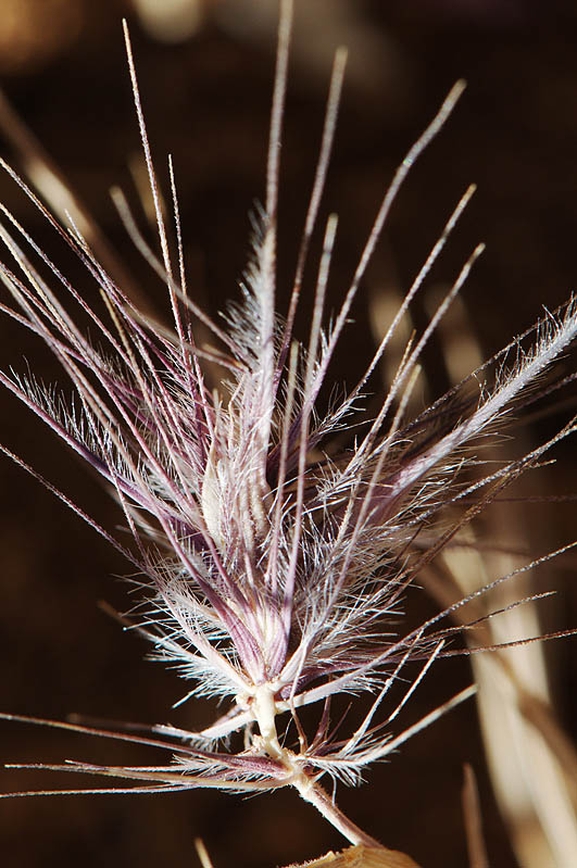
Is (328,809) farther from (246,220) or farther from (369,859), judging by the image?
(246,220)

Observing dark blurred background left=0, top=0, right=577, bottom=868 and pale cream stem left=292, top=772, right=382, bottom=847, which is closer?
pale cream stem left=292, top=772, right=382, bottom=847

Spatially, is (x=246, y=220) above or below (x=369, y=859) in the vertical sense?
above

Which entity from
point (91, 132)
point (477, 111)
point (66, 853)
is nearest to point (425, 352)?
point (477, 111)

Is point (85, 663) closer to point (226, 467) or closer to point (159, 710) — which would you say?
point (159, 710)

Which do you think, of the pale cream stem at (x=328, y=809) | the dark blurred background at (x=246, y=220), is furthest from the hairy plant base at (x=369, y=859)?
the dark blurred background at (x=246, y=220)

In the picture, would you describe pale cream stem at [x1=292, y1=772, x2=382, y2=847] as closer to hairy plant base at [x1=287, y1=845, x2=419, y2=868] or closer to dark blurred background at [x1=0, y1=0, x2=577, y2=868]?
hairy plant base at [x1=287, y1=845, x2=419, y2=868]

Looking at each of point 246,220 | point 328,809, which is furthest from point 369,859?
point 246,220

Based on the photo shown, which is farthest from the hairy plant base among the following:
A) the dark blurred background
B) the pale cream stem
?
the dark blurred background

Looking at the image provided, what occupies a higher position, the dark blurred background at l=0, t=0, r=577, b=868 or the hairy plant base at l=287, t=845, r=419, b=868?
the dark blurred background at l=0, t=0, r=577, b=868

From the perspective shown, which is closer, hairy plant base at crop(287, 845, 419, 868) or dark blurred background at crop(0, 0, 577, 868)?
hairy plant base at crop(287, 845, 419, 868)
